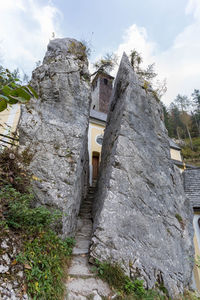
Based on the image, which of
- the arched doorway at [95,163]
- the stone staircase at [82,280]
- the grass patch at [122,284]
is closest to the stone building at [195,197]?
the grass patch at [122,284]

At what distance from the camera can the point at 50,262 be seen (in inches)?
92.1

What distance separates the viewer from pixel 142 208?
371 cm

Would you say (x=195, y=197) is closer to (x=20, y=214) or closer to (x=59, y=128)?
(x=59, y=128)

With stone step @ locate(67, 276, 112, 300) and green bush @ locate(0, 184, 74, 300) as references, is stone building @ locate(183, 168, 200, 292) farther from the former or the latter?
green bush @ locate(0, 184, 74, 300)

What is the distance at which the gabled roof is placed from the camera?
864cm

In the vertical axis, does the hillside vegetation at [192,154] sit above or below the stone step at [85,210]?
above

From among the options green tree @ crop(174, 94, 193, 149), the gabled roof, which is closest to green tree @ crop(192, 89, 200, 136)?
green tree @ crop(174, 94, 193, 149)

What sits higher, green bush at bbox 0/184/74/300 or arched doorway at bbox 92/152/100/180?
arched doorway at bbox 92/152/100/180

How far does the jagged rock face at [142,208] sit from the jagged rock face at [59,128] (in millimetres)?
952

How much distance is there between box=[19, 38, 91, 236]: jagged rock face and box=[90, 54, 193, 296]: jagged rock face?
952mm

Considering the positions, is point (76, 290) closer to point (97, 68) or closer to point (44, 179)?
point (44, 179)

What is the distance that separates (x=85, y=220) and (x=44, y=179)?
7.85 ft

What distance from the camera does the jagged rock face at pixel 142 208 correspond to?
3094mm

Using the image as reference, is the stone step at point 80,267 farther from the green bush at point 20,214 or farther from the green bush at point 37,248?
the green bush at point 20,214
